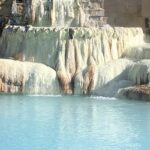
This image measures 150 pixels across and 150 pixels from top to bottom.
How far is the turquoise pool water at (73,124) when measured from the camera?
12.2 m

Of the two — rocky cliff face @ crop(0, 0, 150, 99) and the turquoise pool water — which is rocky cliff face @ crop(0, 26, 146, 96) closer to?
rocky cliff face @ crop(0, 0, 150, 99)

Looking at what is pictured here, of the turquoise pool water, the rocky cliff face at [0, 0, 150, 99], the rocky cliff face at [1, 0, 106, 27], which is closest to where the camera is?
the turquoise pool water

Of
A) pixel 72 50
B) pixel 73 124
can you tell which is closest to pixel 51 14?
pixel 72 50

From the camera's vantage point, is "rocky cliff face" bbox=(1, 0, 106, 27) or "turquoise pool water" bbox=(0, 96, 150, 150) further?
"rocky cliff face" bbox=(1, 0, 106, 27)

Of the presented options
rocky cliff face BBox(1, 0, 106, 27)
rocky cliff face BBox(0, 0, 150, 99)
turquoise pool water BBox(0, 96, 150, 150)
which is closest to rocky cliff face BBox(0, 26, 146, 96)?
rocky cliff face BBox(0, 0, 150, 99)

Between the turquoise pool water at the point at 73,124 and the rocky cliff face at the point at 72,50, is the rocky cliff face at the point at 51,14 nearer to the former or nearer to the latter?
the rocky cliff face at the point at 72,50

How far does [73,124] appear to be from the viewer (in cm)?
1458

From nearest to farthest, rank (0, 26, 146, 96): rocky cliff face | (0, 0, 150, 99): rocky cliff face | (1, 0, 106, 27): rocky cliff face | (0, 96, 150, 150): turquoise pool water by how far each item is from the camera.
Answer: (0, 96, 150, 150): turquoise pool water < (0, 0, 150, 99): rocky cliff face < (0, 26, 146, 96): rocky cliff face < (1, 0, 106, 27): rocky cliff face

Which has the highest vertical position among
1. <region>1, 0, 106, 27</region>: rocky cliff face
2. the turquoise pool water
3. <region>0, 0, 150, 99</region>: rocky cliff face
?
<region>1, 0, 106, 27</region>: rocky cliff face

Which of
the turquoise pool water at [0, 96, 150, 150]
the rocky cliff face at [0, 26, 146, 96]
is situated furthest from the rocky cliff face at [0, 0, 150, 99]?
the turquoise pool water at [0, 96, 150, 150]

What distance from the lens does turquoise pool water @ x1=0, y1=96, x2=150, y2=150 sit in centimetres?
1220

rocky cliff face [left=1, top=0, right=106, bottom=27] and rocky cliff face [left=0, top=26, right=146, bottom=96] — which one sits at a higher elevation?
rocky cliff face [left=1, top=0, right=106, bottom=27]

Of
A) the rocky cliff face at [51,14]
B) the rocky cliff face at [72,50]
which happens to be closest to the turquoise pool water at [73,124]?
the rocky cliff face at [72,50]

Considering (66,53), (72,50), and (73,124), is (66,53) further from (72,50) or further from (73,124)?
(73,124)
